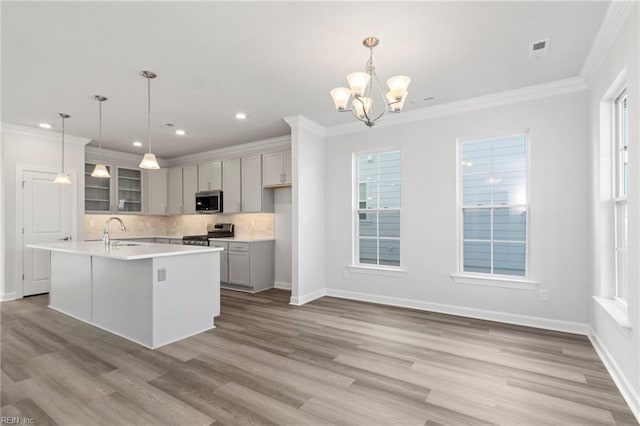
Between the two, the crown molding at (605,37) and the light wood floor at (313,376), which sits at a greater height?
the crown molding at (605,37)

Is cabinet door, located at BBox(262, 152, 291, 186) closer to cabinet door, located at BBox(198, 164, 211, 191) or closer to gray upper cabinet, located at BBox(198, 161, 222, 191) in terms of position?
gray upper cabinet, located at BBox(198, 161, 222, 191)

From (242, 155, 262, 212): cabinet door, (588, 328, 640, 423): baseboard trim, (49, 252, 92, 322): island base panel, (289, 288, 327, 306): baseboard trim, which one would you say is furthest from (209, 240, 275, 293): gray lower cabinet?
(588, 328, 640, 423): baseboard trim

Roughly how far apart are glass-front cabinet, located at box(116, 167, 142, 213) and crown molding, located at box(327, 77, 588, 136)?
495 cm

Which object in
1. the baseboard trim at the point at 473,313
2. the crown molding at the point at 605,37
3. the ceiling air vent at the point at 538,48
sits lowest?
the baseboard trim at the point at 473,313

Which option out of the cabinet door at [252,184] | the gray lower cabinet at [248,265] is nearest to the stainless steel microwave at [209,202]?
the cabinet door at [252,184]

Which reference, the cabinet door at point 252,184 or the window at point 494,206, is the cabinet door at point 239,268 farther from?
the window at point 494,206

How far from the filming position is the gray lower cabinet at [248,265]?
5602mm

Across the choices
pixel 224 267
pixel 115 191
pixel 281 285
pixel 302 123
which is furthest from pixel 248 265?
pixel 115 191

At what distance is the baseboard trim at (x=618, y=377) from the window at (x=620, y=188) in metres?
0.49

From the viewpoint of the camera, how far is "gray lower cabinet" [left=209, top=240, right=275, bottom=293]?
5602mm

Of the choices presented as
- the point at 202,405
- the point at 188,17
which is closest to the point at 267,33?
the point at 188,17

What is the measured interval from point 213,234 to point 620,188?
20.3 feet

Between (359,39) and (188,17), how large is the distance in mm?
1339

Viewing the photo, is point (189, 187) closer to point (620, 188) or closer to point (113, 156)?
point (113, 156)
